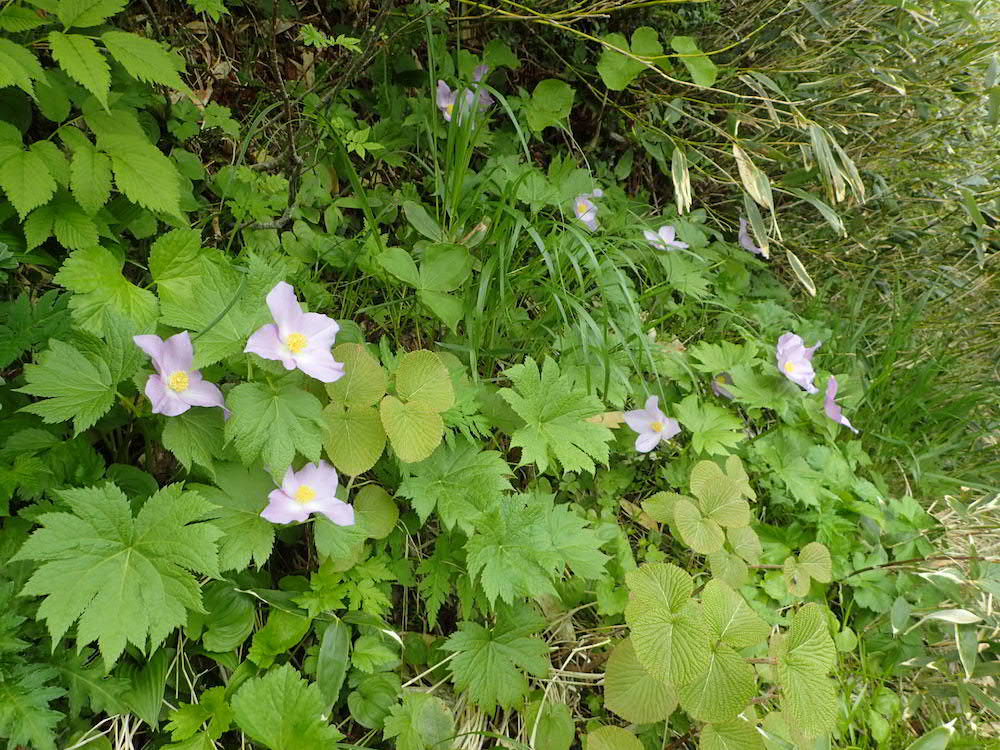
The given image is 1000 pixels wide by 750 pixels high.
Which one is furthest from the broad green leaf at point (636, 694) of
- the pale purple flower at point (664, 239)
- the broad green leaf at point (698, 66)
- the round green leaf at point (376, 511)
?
the broad green leaf at point (698, 66)

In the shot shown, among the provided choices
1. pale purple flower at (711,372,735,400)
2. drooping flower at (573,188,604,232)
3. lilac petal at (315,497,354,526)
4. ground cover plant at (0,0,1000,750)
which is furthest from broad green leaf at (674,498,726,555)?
drooping flower at (573,188,604,232)

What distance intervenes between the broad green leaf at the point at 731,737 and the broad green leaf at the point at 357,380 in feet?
2.72

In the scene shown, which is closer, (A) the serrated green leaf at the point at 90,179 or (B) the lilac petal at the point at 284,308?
(B) the lilac petal at the point at 284,308

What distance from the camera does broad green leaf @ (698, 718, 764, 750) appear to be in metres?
1.13

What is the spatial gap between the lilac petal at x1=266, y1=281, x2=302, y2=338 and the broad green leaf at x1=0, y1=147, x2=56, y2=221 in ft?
1.42

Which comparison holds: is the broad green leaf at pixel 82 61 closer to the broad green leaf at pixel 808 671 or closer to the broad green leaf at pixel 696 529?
the broad green leaf at pixel 696 529

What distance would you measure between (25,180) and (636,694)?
1.37m

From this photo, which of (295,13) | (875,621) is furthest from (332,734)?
(295,13)

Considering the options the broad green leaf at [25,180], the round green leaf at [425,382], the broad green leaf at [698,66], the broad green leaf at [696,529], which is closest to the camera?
the broad green leaf at [25,180]

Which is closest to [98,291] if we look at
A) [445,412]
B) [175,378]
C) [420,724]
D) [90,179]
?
[90,179]

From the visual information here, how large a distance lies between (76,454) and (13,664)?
0.99ft

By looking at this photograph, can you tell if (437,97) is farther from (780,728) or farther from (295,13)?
(780,728)

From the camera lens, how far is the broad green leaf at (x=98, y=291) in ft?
3.66

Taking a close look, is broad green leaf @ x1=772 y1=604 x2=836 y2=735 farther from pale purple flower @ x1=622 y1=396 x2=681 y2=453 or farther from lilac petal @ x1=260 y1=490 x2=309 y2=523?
lilac petal @ x1=260 y1=490 x2=309 y2=523
